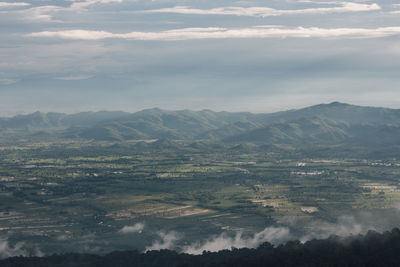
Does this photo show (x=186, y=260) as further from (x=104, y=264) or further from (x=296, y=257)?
(x=296, y=257)

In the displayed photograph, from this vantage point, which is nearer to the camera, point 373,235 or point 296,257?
point 296,257

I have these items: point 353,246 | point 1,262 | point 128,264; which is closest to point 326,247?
point 353,246

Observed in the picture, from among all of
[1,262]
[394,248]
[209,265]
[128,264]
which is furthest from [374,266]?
[1,262]

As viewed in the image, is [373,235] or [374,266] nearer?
[374,266]

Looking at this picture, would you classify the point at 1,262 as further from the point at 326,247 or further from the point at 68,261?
the point at 326,247

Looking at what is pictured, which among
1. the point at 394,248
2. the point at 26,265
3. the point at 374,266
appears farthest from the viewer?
the point at 26,265

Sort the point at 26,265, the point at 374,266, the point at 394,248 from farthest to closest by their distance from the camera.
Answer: the point at 26,265 → the point at 394,248 → the point at 374,266
